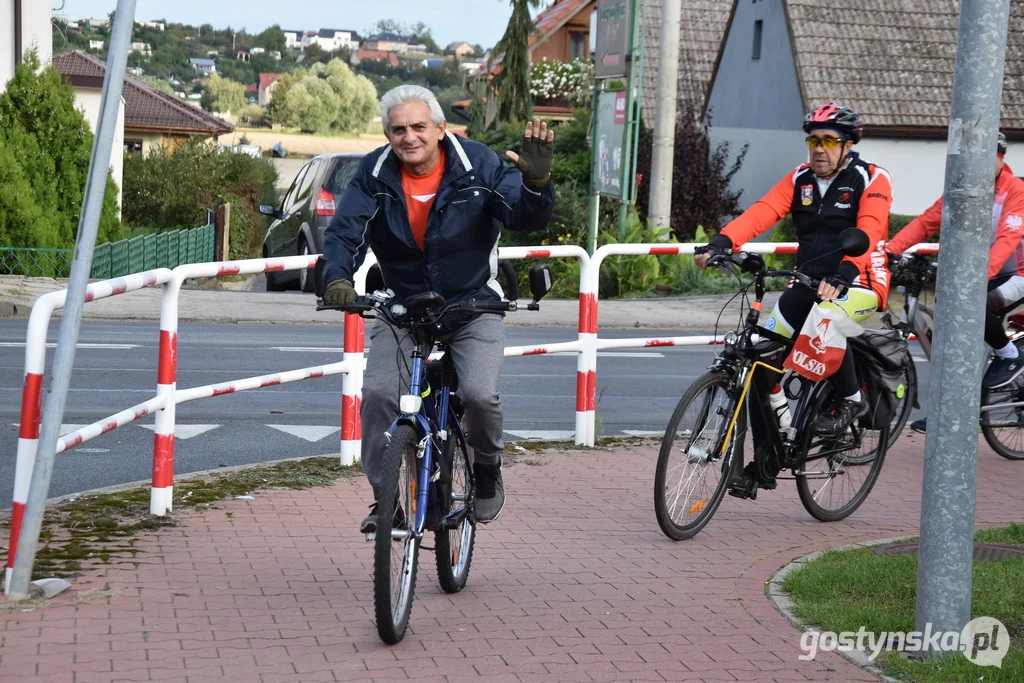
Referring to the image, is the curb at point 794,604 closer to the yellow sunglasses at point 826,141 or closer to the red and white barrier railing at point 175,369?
the yellow sunglasses at point 826,141

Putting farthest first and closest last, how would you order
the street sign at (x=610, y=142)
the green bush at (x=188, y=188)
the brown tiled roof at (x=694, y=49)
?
the brown tiled roof at (x=694, y=49) < the green bush at (x=188, y=188) < the street sign at (x=610, y=142)

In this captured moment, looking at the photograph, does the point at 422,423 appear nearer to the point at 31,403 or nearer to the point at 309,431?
the point at 31,403

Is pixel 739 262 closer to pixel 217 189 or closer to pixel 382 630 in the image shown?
pixel 382 630

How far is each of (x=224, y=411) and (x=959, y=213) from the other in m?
6.89

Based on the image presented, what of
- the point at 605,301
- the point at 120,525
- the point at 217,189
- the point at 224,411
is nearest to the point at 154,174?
the point at 217,189

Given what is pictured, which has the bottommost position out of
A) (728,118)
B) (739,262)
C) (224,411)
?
(224,411)

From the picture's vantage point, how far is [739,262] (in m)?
6.57

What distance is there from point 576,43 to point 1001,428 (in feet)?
158

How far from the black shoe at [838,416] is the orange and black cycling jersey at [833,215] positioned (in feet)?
1.67

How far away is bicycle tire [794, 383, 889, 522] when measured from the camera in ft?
22.9

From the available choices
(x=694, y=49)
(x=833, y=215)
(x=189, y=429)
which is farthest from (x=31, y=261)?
(x=694, y=49)

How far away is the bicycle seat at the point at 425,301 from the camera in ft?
16.2

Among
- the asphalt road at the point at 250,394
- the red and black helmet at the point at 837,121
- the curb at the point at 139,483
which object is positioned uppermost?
the red and black helmet at the point at 837,121

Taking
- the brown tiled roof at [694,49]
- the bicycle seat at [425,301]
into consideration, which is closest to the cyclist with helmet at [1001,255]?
the bicycle seat at [425,301]
